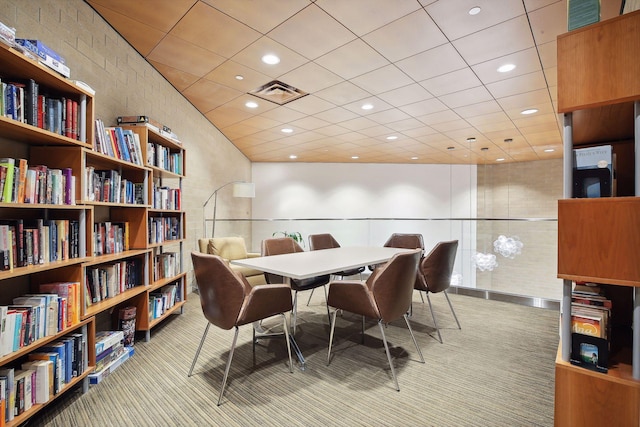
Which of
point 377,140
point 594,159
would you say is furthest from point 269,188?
point 594,159

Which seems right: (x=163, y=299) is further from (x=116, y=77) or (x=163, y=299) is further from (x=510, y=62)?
(x=510, y=62)

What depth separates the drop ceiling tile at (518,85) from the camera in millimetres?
3219

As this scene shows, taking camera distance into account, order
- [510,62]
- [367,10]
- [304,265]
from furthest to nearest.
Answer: [510,62] < [304,265] < [367,10]

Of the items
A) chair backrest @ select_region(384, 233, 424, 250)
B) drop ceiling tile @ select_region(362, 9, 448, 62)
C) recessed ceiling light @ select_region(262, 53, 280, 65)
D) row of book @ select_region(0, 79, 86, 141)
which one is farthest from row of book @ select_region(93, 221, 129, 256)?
chair backrest @ select_region(384, 233, 424, 250)

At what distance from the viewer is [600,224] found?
1.18 metres

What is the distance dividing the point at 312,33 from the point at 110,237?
7.81ft

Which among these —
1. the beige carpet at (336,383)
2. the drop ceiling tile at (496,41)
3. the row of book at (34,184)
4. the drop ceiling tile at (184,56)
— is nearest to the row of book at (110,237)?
the row of book at (34,184)

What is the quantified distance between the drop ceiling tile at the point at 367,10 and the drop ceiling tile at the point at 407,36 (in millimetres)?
75

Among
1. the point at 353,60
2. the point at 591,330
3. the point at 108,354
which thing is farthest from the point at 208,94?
the point at 591,330

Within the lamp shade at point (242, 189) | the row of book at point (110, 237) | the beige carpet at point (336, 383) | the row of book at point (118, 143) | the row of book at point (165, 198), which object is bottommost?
the beige carpet at point (336, 383)

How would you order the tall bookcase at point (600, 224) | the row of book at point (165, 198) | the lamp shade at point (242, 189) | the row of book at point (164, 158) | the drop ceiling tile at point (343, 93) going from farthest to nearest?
the lamp shade at point (242, 189)
the drop ceiling tile at point (343, 93)
the row of book at point (165, 198)
the row of book at point (164, 158)
the tall bookcase at point (600, 224)

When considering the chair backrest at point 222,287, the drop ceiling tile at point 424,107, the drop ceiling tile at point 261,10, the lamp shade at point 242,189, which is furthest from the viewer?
the lamp shade at point 242,189

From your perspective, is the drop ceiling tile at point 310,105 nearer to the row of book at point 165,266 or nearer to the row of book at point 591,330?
the row of book at point 165,266

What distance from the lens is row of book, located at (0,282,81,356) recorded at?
4.92ft
